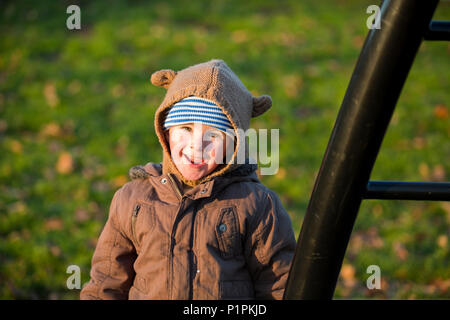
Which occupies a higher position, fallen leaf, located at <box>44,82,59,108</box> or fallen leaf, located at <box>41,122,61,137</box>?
fallen leaf, located at <box>44,82,59,108</box>

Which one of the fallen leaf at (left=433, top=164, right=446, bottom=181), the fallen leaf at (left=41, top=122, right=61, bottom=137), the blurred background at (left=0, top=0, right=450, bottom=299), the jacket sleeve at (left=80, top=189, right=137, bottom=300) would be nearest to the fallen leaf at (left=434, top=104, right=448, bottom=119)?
the blurred background at (left=0, top=0, right=450, bottom=299)

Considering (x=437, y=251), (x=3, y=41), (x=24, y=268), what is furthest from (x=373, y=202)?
(x=3, y=41)

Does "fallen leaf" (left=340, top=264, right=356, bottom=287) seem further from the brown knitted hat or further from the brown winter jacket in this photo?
the brown knitted hat

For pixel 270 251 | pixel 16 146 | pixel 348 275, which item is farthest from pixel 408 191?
pixel 16 146

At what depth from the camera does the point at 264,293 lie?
1.71m

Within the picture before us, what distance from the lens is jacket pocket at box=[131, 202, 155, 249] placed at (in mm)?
1661

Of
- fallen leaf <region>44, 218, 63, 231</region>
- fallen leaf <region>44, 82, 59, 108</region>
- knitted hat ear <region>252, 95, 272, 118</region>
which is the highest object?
fallen leaf <region>44, 82, 59, 108</region>

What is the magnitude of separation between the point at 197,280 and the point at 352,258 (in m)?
2.05

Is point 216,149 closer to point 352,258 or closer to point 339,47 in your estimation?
point 352,258

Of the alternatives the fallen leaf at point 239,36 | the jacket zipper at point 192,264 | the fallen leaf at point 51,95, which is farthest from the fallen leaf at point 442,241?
the fallen leaf at point 239,36

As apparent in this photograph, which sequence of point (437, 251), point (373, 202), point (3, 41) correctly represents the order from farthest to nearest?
point (3, 41) < point (373, 202) < point (437, 251)

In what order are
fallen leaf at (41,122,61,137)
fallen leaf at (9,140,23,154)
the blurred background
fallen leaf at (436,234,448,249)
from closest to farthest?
the blurred background → fallen leaf at (436,234,448,249) → fallen leaf at (9,140,23,154) → fallen leaf at (41,122,61,137)

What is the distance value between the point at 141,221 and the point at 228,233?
28 centimetres

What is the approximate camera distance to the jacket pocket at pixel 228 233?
1.64 metres
